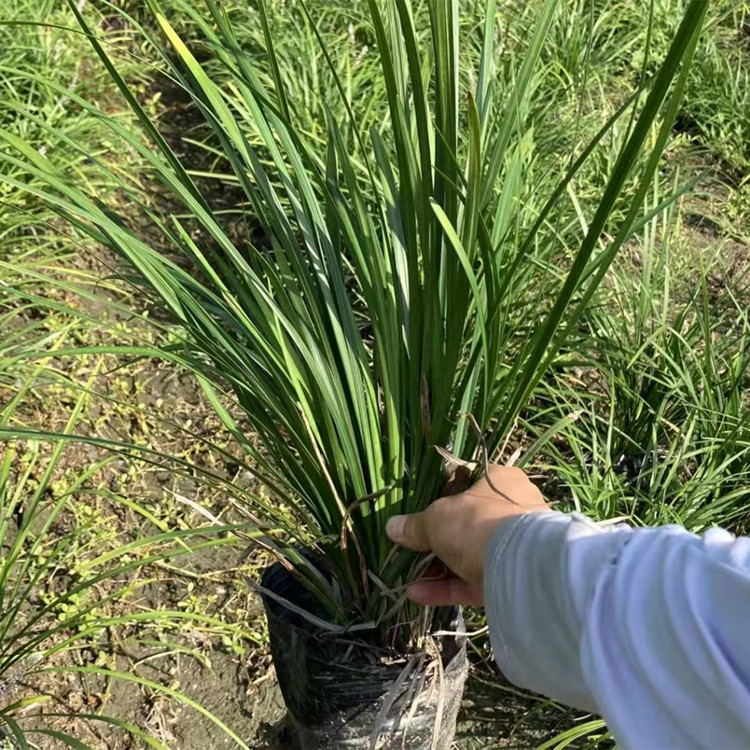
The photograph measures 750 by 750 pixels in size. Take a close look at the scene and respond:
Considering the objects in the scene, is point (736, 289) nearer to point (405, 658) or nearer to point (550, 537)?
point (405, 658)

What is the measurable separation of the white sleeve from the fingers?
0.24 metres

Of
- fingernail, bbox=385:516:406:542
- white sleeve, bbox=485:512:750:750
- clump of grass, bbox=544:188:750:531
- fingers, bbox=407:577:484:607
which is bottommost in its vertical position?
clump of grass, bbox=544:188:750:531

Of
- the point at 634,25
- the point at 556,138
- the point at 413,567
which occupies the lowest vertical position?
the point at 413,567

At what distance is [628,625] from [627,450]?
1.07 m

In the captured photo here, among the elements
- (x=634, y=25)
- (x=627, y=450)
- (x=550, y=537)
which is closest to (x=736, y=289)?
(x=627, y=450)

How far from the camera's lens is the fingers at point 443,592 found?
912 millimetres

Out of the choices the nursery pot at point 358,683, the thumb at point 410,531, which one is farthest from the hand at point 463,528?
the nursery pot at point 358,683

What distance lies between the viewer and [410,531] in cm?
89

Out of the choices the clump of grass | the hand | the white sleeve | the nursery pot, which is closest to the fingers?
the hand

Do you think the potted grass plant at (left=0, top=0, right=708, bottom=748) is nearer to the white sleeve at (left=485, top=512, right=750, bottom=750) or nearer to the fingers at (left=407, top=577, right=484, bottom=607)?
the fingers at (left=407, top=577, right=484, bottom=607)

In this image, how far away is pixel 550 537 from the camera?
658mm

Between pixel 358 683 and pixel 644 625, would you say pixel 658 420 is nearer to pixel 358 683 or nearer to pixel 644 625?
pixel 358 683

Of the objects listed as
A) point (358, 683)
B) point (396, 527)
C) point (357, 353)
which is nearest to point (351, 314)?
point (357, 353)

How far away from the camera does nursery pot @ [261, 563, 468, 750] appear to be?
1012 mm
